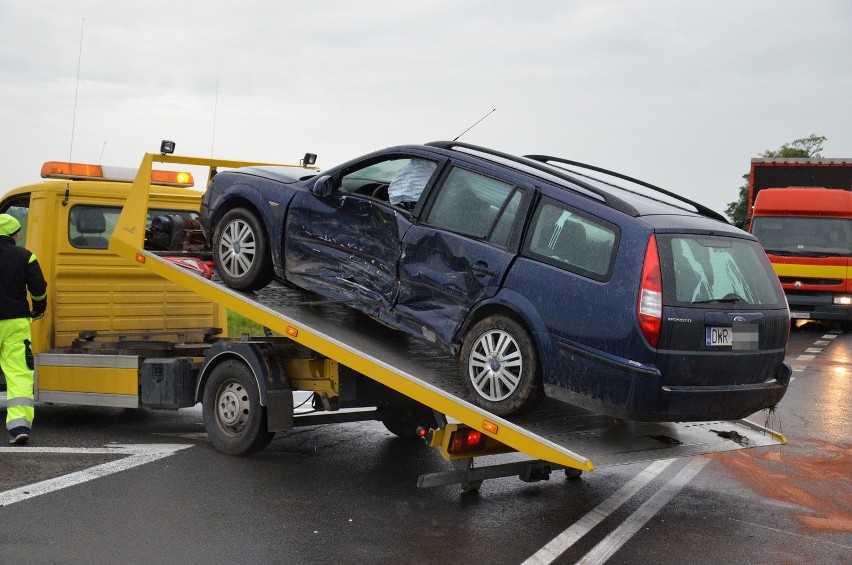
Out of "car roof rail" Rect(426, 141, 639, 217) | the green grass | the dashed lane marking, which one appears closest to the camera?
"car roof rail" Rect(426, 141, 639, 217)

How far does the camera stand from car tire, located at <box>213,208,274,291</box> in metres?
8.39

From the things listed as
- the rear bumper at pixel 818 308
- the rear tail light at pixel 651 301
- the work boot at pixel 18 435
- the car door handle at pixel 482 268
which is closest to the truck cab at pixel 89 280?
the work boot at pixel 18 435

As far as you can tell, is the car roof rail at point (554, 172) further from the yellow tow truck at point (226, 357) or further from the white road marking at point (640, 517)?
the white road marking at point (640, 517)

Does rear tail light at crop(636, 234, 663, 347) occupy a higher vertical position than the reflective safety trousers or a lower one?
higher

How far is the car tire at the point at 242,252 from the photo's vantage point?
8391 millimetres

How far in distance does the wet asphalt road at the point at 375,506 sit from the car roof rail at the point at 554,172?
6.39 feet

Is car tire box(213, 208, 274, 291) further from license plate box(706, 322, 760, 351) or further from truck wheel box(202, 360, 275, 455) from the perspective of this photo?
license plate box(706, 322, 760, 351)

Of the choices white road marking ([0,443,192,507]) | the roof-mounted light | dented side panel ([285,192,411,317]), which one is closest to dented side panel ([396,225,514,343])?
dented side panel ([285,192,411,317])

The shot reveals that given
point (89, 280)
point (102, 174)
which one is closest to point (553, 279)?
point (89, 280)

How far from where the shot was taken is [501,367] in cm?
676

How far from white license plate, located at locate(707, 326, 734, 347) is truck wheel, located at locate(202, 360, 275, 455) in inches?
137

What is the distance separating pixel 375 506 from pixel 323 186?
228 centimetres

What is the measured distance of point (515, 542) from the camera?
21.3 feet

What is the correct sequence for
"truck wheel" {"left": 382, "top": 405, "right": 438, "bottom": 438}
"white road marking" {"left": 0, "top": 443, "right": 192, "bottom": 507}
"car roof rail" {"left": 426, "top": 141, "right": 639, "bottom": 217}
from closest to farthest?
"car roof rail" {"left": 426, "top": 141, "right": 639, "bottom": 217} → "white road marking" {"left": 0, "top": 443, "right": 192, "bottom": 507} → "truck wheel" {"left": 382, "top": 405, "right": 438, "bottom": 438}
